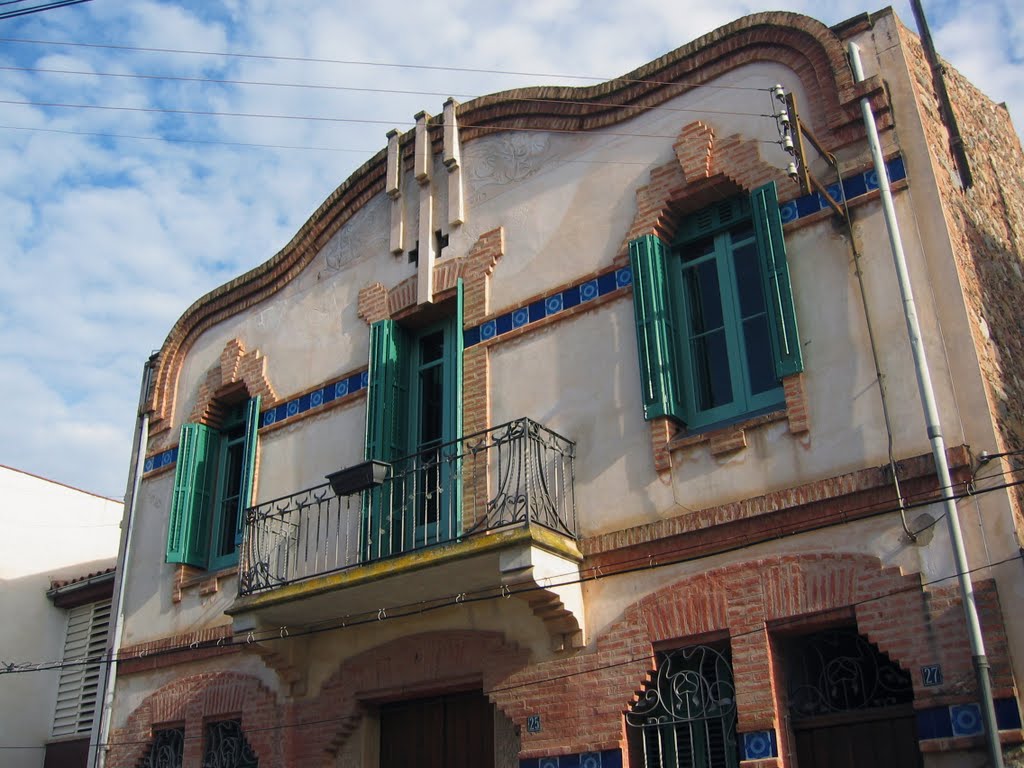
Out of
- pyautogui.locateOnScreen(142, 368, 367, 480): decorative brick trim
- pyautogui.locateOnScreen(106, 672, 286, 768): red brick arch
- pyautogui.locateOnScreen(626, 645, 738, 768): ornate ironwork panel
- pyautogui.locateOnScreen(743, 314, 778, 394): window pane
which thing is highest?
pyautogui.locateOnScreen(142, 368, 367, 480): decorative brick trim

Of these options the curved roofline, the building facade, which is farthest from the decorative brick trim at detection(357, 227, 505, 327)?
the curved roofline

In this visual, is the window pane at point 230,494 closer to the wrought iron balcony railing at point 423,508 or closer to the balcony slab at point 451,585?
the wrought iron balcony railing at point 423,508

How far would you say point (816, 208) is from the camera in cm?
862

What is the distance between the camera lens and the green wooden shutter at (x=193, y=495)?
1248cm

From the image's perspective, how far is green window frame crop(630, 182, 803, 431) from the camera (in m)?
8.59

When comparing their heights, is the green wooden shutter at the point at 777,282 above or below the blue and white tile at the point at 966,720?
above

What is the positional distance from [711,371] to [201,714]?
6416 millimetres

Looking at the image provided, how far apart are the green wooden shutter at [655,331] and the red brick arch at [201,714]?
4.90 m

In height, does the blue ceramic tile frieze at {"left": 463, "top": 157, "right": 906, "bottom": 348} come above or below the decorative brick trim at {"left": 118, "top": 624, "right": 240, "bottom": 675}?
above

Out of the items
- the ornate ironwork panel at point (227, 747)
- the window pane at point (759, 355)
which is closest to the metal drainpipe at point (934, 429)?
the window pane at point (759, 355)

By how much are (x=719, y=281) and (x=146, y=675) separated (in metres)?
7.70

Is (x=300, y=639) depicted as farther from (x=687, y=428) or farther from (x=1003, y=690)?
(x=1003, y=690)

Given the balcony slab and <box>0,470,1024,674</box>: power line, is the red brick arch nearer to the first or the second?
<box>0,470,1024,674</box>: power line

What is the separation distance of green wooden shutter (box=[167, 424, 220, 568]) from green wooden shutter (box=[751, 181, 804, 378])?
23.7ft
